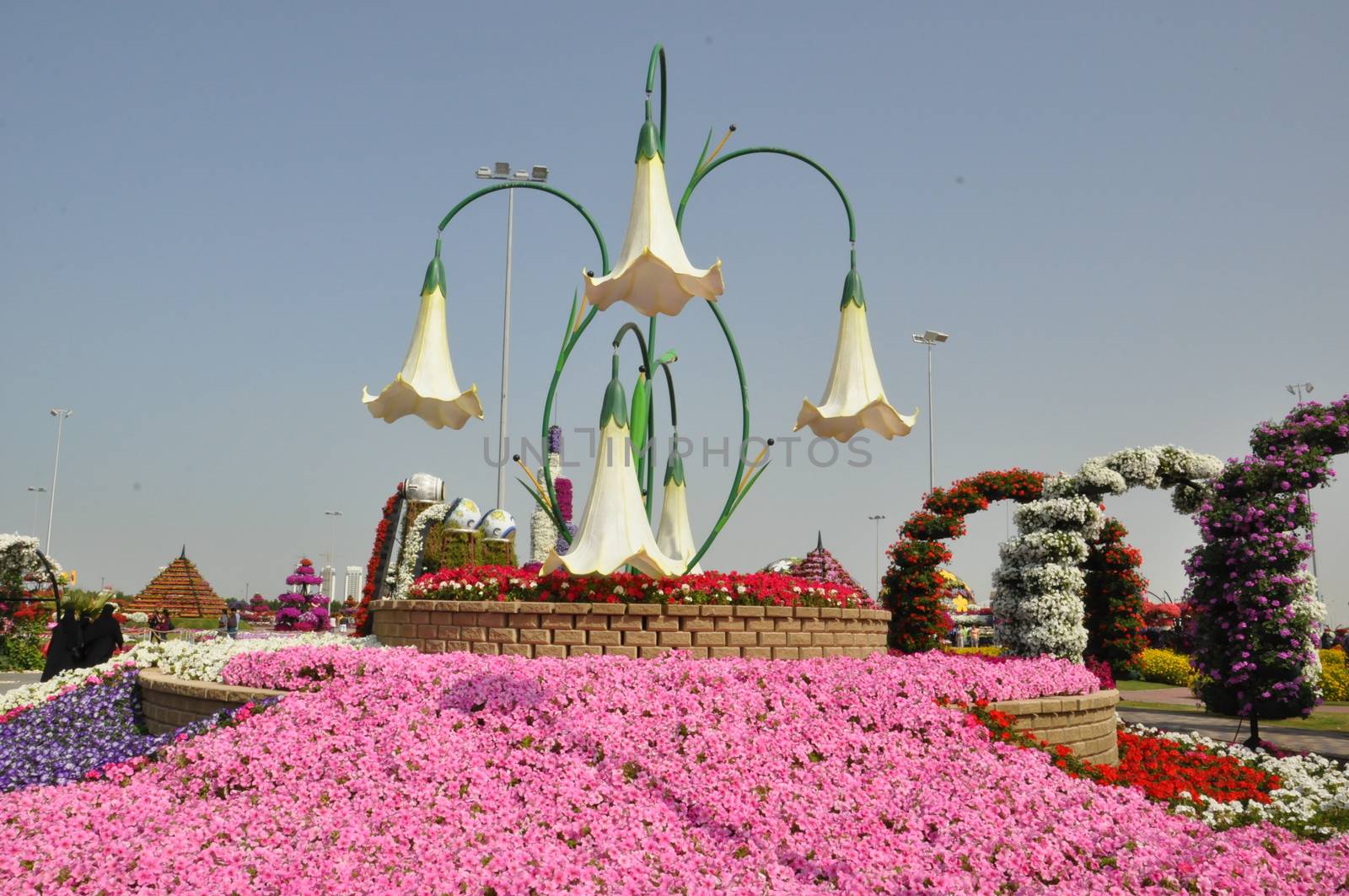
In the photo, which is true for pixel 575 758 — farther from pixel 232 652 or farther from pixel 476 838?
pixel 232 652

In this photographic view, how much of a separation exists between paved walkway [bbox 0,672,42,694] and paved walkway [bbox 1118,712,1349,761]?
70.7 ft

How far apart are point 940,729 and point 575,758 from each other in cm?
320

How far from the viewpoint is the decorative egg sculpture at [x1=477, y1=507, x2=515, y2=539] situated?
22.1 metres

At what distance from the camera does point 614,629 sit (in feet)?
31.1

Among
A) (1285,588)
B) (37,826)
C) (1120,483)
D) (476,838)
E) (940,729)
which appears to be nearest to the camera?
(476,838)

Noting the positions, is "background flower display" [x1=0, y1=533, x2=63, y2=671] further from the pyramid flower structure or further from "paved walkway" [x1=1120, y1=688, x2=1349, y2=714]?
"paved walkway" [x1=1120, y1=688, x2=1349, y2=714]

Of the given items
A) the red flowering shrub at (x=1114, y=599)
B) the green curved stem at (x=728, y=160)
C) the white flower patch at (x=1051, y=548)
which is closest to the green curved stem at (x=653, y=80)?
the green curved stem at (x=728, y=160)

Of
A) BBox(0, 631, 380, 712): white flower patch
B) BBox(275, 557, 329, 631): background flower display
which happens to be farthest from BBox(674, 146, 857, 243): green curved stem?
BBox(275, 557, 329, 631): background flower display

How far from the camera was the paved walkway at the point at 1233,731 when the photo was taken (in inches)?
573

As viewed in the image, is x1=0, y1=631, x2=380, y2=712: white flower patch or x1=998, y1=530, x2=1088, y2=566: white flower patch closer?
x1=0, y1=631, x2=380, y2=712: white flower patch

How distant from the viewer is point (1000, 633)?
16.1 meters

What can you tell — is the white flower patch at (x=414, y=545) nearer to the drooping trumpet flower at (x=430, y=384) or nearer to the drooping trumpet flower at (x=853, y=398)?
the drooping trumpet flower at (x=430, y=384)

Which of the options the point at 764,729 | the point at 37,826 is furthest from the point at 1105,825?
the point at 37,826

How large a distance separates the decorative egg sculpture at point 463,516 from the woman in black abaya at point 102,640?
8.69 metres
